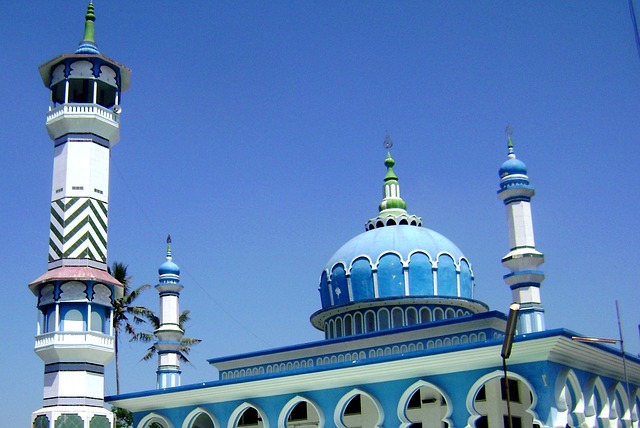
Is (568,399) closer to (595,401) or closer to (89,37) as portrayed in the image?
(595,401)

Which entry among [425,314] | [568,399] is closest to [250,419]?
[425,314]

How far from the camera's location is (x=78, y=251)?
89.4 ft

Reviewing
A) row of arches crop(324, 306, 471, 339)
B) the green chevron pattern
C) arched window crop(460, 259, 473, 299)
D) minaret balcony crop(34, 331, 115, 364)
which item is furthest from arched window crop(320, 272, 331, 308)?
minaret balcony crop(34, 331, 115, 364)

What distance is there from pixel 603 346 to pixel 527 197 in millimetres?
5497

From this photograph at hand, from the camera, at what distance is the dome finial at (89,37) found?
96.7 ft

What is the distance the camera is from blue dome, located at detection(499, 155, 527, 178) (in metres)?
27.1

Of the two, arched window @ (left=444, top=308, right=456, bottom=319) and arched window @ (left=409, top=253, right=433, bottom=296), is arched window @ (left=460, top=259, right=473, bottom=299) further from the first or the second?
arched window @ (left=409, top=253, right=433, bottom=296)

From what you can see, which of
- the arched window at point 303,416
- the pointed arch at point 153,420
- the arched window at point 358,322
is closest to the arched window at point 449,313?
the arched window at point 358,322

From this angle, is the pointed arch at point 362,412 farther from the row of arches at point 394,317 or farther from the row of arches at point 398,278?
the row of arches at point 398,278

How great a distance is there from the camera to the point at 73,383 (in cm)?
2634

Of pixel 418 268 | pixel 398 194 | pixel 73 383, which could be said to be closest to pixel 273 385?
pixel 73 383

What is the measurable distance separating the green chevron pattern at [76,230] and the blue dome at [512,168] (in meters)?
13.0

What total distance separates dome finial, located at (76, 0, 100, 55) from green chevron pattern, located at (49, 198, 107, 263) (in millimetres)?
5422

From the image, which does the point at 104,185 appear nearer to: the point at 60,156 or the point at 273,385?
the point at 60,156
